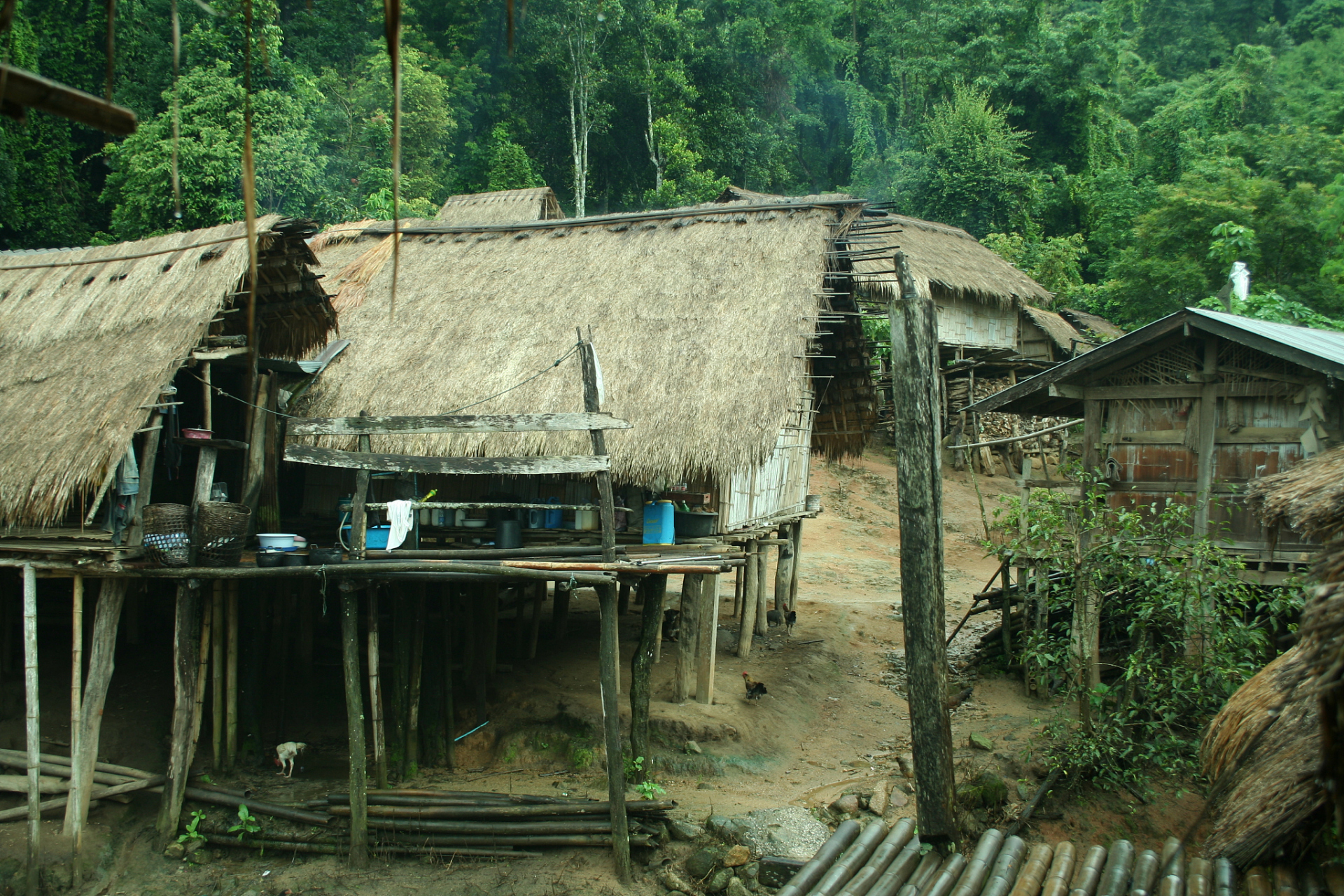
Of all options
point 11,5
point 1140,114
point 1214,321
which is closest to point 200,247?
point 11,5

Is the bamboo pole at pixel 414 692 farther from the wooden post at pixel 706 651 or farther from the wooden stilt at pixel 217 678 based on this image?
the wooden post at pixel 706 651

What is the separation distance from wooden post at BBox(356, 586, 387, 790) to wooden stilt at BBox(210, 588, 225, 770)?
67.3 inches

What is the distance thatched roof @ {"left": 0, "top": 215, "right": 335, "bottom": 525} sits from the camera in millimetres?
7316

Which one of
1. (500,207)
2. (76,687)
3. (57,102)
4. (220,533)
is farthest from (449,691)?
(500,207)

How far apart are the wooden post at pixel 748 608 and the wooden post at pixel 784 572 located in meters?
1.50

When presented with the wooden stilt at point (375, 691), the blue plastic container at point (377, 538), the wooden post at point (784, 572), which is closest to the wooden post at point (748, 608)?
the wooden post at point (784, 572)

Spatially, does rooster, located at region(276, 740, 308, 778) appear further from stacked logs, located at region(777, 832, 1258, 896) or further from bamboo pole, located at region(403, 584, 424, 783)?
stacked logs, located at region(777, 832, 1258, 896)

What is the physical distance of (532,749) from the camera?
9.23 meters

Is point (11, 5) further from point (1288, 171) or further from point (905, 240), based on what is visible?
point (1288, 171)

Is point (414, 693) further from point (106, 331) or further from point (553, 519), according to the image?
point (106, 331)

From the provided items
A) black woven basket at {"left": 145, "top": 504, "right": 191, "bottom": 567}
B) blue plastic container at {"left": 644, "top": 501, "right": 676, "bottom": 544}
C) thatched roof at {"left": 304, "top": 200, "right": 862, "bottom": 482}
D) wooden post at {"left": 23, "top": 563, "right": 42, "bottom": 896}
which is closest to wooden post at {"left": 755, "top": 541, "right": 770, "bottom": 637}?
blue plastic container at {"left": 644, "top": 501, "right": 676, "bottom": 544}

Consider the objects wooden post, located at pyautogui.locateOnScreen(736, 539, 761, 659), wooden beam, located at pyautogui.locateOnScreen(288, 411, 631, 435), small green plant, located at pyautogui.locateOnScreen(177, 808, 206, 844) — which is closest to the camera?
wooden beam, located at pyautogui.locateOnScreen(288, 411, 631, 435)

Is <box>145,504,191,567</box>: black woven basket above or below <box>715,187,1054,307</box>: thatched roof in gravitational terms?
below

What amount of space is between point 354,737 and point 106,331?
4.83 meters
